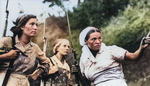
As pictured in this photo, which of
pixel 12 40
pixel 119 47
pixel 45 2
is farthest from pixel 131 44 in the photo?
pixel 12 40

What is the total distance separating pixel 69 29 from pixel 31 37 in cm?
136

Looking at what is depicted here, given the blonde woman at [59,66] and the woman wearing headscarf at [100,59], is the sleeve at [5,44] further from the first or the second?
the woman wearing headscarf at [100,59]

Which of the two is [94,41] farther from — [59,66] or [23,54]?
[23,54]

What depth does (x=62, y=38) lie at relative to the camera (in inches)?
309

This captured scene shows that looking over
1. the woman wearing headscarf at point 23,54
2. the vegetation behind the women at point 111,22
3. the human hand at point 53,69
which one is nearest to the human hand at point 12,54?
the woman wearing headscarf at point 23,54

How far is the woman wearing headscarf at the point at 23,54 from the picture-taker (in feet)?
22.9

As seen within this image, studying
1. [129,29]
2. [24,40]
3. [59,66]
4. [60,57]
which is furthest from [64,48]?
[129,29]

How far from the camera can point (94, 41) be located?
7680 mm

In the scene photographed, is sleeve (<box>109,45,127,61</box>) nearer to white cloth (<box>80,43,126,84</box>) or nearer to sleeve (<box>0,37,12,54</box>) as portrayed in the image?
white cloth (<box>80,43,126,84</box>)

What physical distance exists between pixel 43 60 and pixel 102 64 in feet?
6.36

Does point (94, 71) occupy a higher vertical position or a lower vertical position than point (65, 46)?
lower

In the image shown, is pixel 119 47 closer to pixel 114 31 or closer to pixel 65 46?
pixel 114 31

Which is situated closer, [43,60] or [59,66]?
[43,60]

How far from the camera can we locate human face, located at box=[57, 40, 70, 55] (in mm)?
7770
